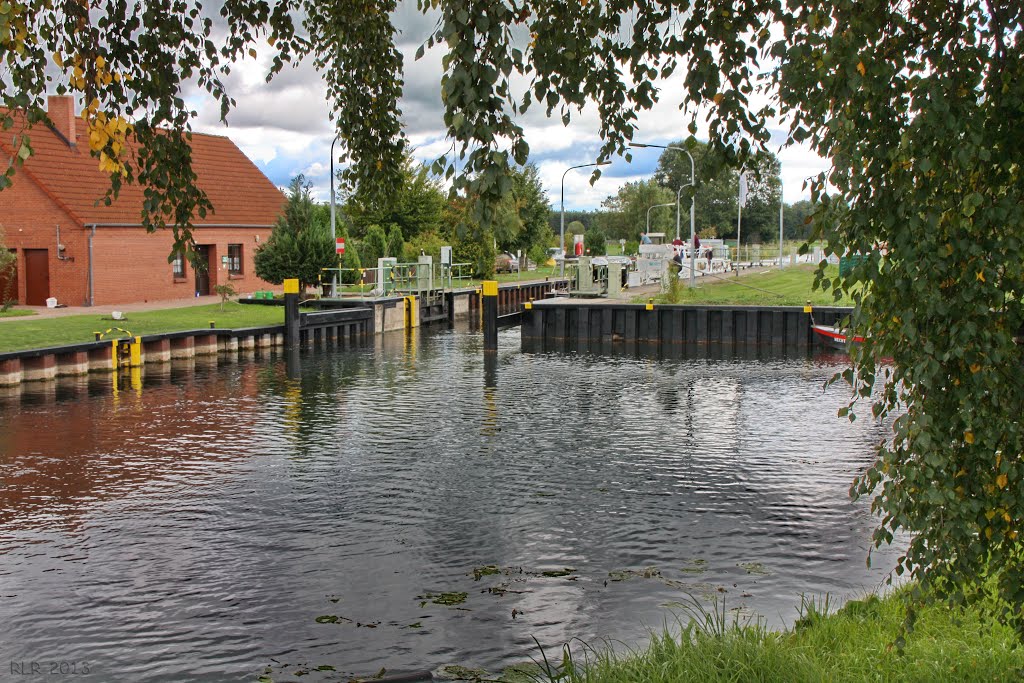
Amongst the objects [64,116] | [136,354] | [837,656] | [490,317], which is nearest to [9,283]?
[64,116]

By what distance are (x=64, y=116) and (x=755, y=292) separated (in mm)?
28201

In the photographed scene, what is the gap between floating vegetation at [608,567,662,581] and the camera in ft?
33.3

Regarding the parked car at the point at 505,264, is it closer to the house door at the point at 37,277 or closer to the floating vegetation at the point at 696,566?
the house door at the point at 37,277

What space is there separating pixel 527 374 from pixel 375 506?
13.8 meters

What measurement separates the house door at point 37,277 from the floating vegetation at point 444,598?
104 feet

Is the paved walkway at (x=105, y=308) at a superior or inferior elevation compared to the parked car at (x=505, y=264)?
inferior

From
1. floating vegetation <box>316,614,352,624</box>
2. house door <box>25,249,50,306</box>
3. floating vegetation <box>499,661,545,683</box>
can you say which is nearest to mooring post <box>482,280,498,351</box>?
house door <box>25,249,50,306</box>

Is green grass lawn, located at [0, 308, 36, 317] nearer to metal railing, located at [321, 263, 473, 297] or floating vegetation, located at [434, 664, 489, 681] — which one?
metal railing, located at [321, 263, 473, 297]

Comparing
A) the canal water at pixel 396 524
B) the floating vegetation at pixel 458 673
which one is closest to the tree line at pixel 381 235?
the canal water at pixel 396 524

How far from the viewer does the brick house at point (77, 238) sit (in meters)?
36.3

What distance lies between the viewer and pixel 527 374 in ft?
87.1

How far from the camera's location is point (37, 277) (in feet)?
121

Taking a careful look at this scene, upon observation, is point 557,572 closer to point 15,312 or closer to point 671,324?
point 671,324

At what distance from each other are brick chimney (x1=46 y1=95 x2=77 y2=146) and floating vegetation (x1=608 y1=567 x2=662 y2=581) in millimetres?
35076
